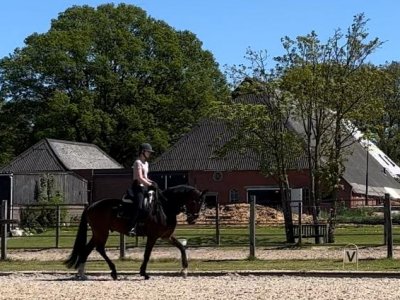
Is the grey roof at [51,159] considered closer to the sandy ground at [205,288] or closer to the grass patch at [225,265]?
the grass patch at [225,265]

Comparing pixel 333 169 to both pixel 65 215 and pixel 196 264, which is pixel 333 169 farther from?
pixel 65 215

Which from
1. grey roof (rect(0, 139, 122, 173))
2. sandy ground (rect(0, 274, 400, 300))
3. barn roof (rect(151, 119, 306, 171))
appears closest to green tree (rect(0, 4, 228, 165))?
barn roof (rect(151, 119, 306, 171))

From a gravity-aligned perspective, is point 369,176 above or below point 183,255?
above

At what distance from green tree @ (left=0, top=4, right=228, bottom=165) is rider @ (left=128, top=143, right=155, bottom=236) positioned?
2279 inches

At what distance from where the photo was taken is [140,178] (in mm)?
16797

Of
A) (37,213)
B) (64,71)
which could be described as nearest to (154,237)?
(37,213)

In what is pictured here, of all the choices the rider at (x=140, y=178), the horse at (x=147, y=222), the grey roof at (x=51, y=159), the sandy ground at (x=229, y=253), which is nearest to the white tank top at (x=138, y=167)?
the rider at (x=140, y=178)

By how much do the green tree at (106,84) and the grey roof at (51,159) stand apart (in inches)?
333

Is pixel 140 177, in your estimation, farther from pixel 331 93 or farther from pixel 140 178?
pixel 331 93

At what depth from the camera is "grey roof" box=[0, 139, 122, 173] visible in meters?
63.6

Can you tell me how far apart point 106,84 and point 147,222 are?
6097 cm

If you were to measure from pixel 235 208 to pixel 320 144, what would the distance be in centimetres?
1626

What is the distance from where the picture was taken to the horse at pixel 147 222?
681 inches

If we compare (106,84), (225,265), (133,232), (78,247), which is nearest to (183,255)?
(133,232)
